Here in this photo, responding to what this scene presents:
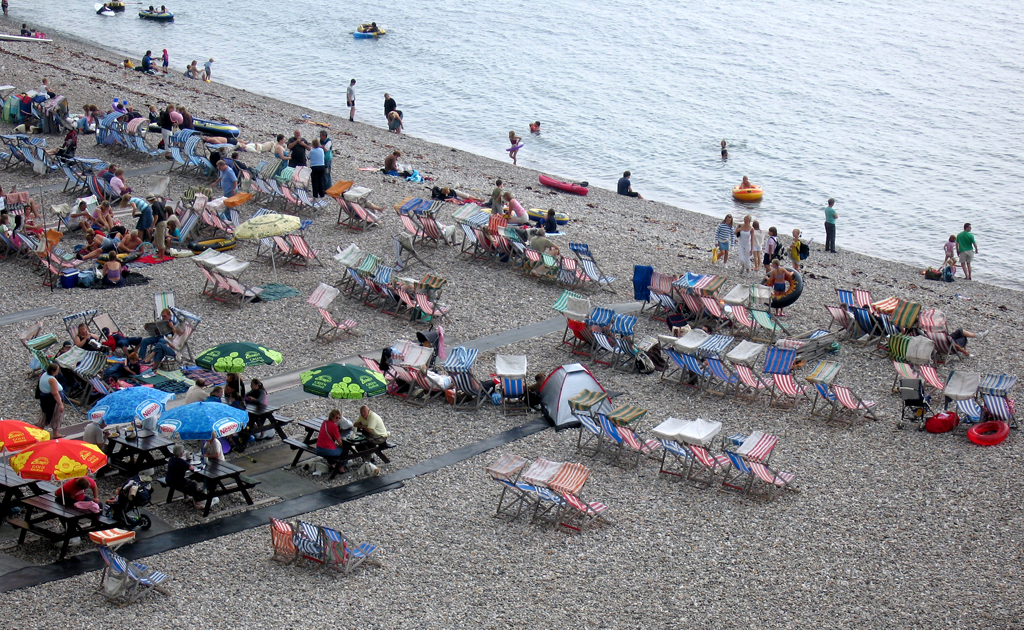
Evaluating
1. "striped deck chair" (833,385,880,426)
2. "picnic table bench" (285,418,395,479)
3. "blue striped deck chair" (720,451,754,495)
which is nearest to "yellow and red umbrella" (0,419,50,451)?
"picnic table bench" (285,418,395,479)

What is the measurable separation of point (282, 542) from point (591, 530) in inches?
128

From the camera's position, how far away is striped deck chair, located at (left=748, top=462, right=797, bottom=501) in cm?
1159

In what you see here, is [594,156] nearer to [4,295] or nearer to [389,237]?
[389,237]

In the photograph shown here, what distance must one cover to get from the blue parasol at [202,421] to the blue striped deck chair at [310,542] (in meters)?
1.80

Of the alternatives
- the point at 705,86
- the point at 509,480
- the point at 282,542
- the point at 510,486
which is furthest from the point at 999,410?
the point at 705,86

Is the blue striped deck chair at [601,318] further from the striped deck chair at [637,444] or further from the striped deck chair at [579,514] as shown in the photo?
the striped deck chair at [579,514]

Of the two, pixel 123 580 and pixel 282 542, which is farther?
pixel 282 542

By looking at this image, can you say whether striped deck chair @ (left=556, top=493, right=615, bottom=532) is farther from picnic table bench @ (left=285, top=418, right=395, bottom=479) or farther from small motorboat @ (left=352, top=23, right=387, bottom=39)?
small motorboat @ (left=352, top=23, right=387, bottom=39)

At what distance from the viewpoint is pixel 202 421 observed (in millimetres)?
10922

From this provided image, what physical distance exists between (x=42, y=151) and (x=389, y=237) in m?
9.22

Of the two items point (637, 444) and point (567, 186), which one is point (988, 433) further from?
point (567, 186)

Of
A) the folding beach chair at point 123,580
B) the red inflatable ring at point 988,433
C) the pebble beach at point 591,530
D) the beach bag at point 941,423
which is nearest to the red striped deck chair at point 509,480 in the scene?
the pebble beach at point 591,530

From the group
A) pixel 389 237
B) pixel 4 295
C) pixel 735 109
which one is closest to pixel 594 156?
pixel 735 109

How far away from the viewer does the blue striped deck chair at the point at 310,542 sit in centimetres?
964
